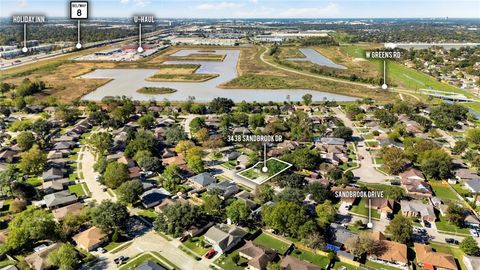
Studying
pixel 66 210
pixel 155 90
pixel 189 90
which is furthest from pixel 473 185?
pixel 155 90

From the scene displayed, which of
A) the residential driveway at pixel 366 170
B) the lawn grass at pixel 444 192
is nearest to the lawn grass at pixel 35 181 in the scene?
the residential driveway at pixel 366 170

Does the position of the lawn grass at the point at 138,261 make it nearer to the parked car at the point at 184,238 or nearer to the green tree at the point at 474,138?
the parked car at the point at 184,238

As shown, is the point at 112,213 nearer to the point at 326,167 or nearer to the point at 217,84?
the point at 326,167

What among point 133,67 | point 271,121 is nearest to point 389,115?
point 271,121

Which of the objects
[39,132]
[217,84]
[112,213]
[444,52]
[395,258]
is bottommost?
[395,258]

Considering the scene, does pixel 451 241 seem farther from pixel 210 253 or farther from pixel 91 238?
pixel 91 238

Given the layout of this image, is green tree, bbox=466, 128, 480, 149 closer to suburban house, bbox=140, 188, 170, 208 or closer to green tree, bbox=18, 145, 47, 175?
suburban house, bbox=140, 188, 170, 208
